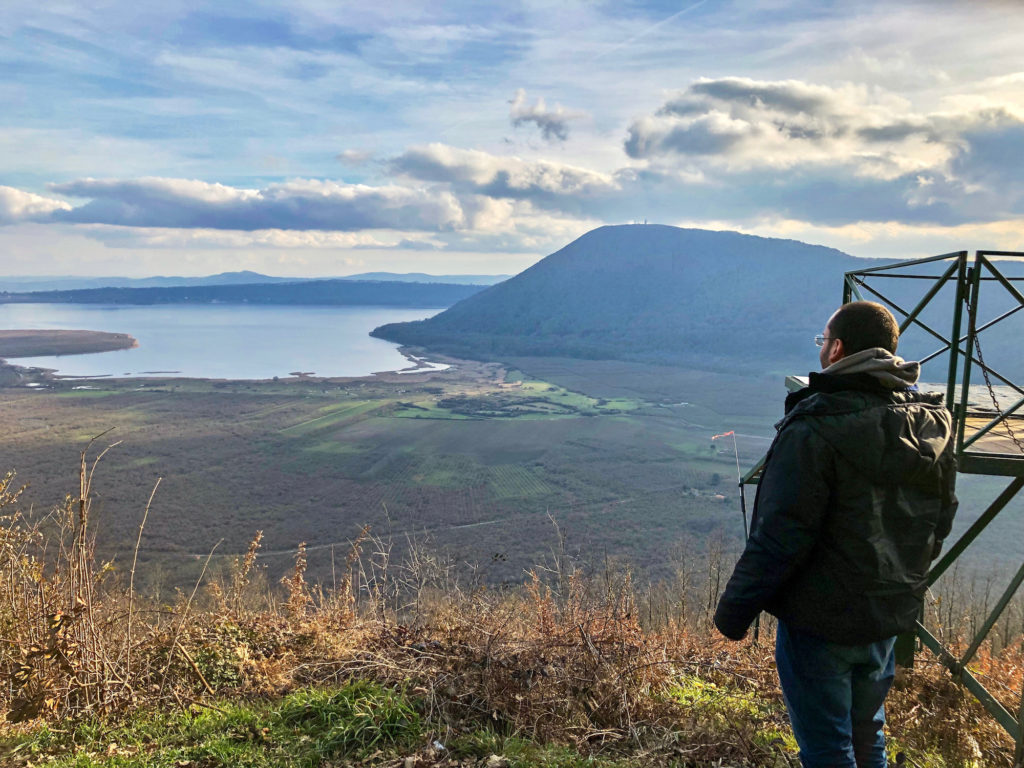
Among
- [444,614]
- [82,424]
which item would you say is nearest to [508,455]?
[82,424]

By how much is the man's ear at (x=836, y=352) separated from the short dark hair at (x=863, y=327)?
0.01 m

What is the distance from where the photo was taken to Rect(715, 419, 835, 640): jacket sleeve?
2.21 metres

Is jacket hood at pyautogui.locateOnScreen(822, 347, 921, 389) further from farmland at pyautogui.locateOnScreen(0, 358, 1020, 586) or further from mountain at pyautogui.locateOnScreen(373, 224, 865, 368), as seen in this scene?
mountain at pyautogui.locateOnScreen(373, 224, 865, 368)

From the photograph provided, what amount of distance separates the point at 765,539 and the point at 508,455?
5603cm

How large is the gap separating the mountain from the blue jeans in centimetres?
11958

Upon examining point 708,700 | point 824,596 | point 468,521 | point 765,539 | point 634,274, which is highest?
point 634,274

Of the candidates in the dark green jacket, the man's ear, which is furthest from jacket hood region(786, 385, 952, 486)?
the man's ear

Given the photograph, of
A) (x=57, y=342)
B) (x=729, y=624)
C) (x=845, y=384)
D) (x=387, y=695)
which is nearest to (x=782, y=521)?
(x=729, y=624)

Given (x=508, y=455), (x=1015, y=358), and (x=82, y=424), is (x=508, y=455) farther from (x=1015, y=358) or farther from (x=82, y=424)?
(x=1015, y=358)

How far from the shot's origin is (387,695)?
3834mm

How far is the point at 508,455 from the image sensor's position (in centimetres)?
5797

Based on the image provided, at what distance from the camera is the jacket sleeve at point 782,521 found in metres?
2.21

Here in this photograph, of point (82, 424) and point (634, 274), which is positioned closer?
point (82, 424)

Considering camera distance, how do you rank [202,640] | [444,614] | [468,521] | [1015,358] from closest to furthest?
[202,640]
[444,614]
[468,521]
[1015,358]
